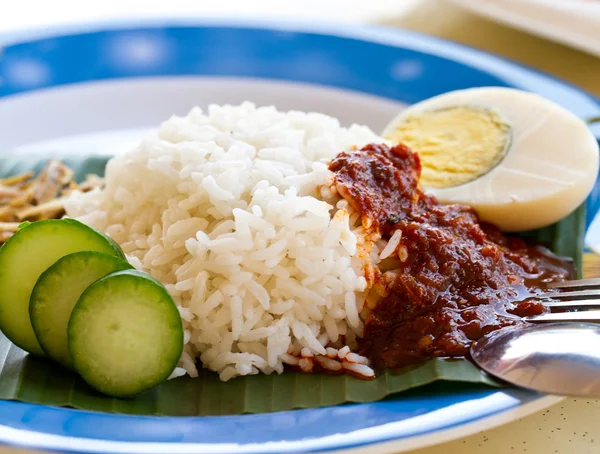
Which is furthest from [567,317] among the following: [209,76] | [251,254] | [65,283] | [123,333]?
[209,76]

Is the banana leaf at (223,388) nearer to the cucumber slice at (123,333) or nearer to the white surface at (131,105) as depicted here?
the cucumber slice at (123,333)

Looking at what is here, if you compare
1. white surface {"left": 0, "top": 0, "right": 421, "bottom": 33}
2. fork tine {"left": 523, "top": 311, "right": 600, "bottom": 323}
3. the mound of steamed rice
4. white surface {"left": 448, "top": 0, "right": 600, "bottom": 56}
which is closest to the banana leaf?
the mound of steamed rice

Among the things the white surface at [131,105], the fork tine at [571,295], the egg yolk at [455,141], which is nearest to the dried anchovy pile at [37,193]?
the white surface at [131,105]

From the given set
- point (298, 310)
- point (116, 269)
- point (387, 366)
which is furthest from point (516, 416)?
point (116, 269)

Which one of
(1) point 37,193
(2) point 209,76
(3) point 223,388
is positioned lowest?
(1) point 37,193

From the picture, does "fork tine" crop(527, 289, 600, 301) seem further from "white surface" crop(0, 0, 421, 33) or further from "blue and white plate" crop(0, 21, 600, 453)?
"white surface" crop(0, 0, 421, 33)

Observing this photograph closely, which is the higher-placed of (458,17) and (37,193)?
(458,17)

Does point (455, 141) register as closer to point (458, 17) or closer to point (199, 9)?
point (458, 17)
